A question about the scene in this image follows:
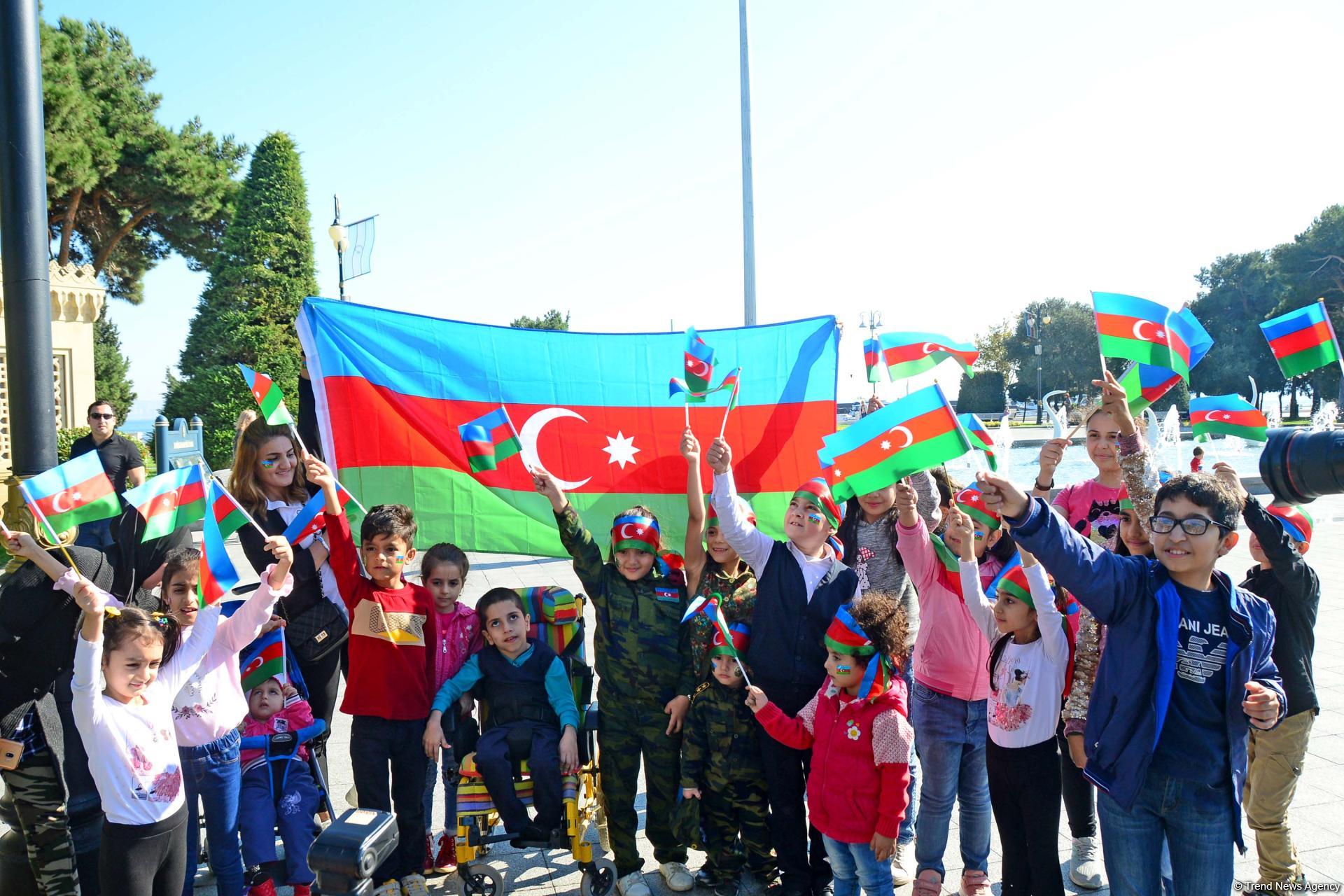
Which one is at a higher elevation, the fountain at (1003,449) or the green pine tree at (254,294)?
the green pine tree at (254,294)

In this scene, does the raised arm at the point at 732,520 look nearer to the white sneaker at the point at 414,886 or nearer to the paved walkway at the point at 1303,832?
the paved walkway at the point at 1303,832

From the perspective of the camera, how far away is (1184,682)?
2.81m

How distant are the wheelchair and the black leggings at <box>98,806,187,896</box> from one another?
45.5 inches

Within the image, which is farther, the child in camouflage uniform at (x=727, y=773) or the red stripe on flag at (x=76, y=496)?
the child in camouflage uniform at (x=727, y=773)

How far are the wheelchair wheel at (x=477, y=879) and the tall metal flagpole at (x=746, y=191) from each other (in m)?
10.4

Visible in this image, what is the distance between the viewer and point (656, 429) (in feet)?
18.8

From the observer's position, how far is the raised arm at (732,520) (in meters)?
4.11

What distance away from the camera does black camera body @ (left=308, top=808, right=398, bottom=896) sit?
2.54 meters

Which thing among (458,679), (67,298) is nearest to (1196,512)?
(458,679)

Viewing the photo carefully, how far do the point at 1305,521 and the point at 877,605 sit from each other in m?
1.94

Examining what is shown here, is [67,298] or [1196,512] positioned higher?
[67,298]

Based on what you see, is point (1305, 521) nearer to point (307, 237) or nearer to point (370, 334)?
point (370, 334)

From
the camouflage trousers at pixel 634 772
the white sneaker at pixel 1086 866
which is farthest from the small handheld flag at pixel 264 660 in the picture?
the white sneaker at pixel 1086 866

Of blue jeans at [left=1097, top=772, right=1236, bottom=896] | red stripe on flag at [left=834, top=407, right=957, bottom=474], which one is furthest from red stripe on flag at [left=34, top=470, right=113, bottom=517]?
blue jeans at [left=1097, top=772, right=1236, bottom=896]
